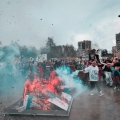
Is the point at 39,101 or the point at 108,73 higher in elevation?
the point at 108,73

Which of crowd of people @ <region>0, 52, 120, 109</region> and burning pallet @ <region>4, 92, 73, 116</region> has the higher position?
crowd of people @ <region>0, 52, 120, 109</region>

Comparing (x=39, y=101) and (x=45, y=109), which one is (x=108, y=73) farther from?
(x=45, y=109)

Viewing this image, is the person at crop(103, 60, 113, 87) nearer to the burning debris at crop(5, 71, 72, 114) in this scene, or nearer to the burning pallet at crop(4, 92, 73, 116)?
the burning debris at crop(5, 71, 72, 114)

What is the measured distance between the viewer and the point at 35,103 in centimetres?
616

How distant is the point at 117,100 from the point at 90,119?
9.46 ft

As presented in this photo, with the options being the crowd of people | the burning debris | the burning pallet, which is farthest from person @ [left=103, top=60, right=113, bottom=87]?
the burning pallet

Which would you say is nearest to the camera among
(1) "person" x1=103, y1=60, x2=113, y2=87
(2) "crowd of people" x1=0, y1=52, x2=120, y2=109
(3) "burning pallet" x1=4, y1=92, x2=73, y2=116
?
(3) "burning pallet" x1=4, y1=92, x2=73, y2=116

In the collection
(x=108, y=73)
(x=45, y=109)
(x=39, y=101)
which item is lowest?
(x=45, y=109)

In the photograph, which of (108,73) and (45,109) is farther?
(108,73)

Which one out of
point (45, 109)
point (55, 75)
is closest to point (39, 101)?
point (45, 109)

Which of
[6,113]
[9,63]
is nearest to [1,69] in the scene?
[9,63]

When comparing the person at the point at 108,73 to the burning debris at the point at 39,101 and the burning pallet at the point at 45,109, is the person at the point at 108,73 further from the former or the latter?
the burning pallet at the point at 45,109

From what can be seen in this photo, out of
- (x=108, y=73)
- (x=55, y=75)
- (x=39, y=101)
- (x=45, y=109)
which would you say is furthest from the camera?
(x=108, y=73)

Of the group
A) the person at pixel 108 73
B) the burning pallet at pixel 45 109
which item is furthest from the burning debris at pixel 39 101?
the person at pixel 108 73
